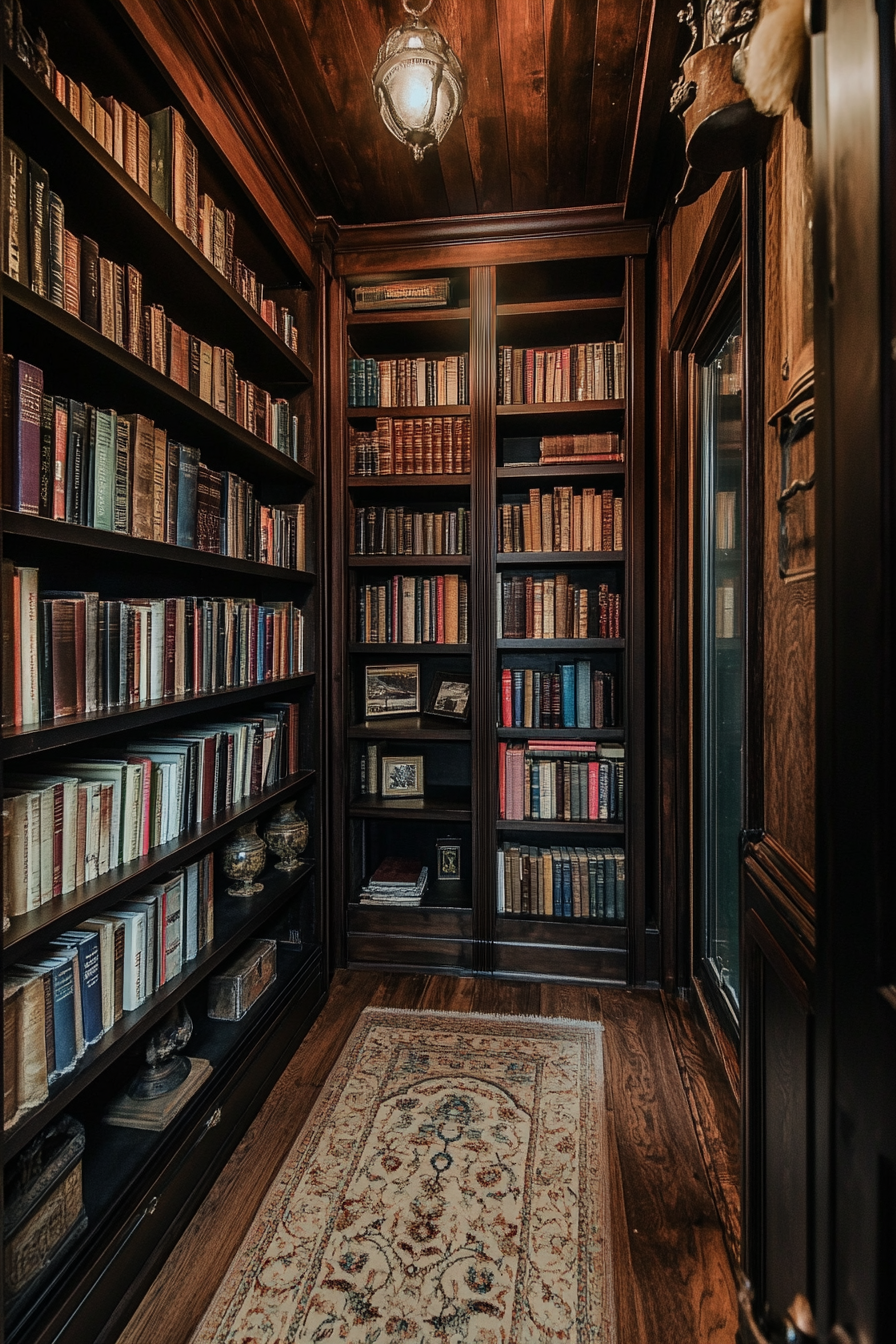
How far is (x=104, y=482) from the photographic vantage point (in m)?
1.39

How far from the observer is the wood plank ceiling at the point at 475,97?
161 cm

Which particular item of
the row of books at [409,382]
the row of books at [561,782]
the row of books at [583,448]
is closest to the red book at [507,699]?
the row of books at [561,782]

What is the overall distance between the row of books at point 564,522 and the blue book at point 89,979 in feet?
5.92

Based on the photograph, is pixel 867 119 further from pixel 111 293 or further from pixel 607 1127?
pixel 607 1127

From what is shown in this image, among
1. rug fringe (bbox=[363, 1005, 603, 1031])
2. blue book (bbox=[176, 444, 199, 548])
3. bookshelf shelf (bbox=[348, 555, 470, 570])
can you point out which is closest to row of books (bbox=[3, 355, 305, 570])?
blue book (bbox=[176, 444, 199, 548])

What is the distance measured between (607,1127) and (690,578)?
1.61m

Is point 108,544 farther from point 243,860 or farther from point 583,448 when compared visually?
point 583,448

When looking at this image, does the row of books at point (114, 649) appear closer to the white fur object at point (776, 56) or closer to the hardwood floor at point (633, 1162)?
the hardwood floor at point (633, 1162)

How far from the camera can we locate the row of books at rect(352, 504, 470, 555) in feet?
8.57

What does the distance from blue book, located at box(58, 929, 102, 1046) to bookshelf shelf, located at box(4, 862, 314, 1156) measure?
0.03 meters

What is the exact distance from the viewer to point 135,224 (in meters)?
1.48

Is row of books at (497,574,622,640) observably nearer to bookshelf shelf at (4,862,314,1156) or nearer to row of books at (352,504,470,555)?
row of books at (352,504,470,555)

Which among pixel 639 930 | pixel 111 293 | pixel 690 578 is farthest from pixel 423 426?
pixel 639 930

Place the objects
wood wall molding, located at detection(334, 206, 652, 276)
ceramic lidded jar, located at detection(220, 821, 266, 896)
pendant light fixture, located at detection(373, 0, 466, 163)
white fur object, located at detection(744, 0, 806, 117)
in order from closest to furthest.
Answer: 1. white fur object, located at detection(744, 0, 806, 117)
2. pendant light fixture, located at detection(373, 0, 466, 163)
3. ceramic lidded jar, located at detection(220, 821, 266, 896)
4. wood wall molding, located at detection(334, 206, 652, 276)
